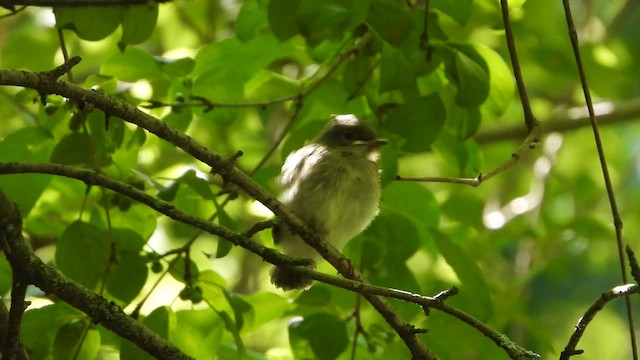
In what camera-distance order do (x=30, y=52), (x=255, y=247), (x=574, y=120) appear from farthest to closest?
1. (x=574, y=120)
2. (x=30, y=52)
3. (x=255, y=247)

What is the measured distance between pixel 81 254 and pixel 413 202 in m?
1.28

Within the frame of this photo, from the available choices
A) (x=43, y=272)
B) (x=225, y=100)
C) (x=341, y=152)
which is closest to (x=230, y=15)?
(x=341, y=152)

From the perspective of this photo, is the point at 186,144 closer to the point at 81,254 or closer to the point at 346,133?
the point at 81,254

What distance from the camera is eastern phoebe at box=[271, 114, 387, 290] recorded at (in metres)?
3.82

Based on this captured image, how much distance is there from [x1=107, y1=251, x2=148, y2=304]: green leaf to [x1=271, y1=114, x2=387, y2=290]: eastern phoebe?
87cm

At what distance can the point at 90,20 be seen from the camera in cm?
309

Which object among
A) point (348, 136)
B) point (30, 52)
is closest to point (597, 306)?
point (348, 136)

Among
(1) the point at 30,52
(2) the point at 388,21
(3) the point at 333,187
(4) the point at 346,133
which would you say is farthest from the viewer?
(1) the point at 30,52

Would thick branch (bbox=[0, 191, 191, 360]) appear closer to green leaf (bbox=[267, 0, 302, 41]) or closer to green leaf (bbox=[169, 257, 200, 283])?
green leaf (bbox=[169, 257, 200, 283])

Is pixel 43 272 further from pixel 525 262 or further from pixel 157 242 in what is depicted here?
pixel 525 262

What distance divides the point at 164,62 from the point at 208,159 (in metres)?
0.73

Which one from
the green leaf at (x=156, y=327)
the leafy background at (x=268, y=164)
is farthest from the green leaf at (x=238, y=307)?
the green leaf at (x=156, y=327)

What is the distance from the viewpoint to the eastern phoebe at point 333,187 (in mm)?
3824

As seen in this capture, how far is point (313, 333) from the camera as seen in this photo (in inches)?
123
